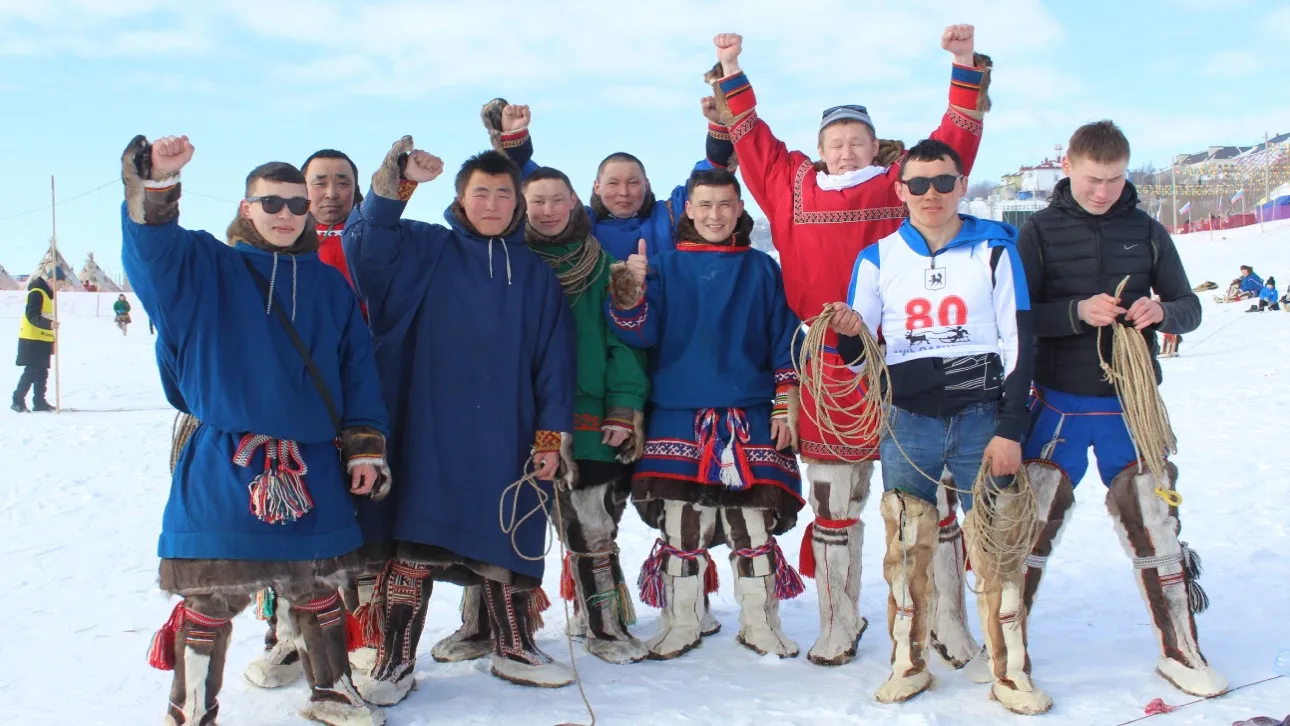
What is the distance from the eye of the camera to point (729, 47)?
4008 mm

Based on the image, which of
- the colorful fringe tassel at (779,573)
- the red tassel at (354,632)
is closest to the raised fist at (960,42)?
the colorful fringe tassel at (779,573)

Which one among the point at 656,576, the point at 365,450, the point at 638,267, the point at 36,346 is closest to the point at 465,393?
the point at 365,450

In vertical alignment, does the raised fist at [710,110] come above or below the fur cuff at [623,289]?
above

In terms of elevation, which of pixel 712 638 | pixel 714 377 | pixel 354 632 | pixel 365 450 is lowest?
pixel 712 638

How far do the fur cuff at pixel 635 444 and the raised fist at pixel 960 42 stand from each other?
72.4 inches

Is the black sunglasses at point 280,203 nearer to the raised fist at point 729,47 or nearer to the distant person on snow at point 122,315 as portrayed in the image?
the raised fist at point 729,47

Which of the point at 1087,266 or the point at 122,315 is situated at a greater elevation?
the point at 1087,266

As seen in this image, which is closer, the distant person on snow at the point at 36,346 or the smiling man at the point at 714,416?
the smiling man at the point at 714,416

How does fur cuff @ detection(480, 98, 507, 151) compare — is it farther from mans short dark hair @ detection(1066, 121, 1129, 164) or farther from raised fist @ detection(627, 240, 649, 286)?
mans short dark hair @ detection(1066, 121, 1129, 164)

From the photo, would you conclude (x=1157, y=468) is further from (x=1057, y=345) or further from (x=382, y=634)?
(x=382, y=634)

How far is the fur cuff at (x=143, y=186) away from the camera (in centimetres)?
272

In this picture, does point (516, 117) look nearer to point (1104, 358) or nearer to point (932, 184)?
point (932, 184)

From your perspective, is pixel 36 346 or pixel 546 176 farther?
pixel 36 346

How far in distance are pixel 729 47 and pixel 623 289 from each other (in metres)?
1.11
